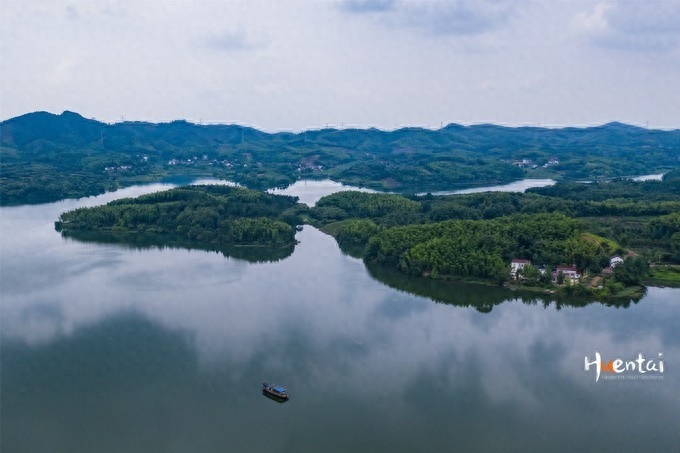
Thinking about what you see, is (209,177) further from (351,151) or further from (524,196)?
(524,196)

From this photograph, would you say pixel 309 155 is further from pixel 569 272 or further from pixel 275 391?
pixel 275 391

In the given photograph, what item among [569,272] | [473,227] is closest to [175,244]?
[473,227]

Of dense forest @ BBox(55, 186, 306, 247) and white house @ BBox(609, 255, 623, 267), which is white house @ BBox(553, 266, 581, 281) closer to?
white house @ BBox(609, 255, 623, 267)

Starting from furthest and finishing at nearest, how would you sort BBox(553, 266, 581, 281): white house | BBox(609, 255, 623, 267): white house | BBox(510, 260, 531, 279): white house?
1. BBox(609, 255, 623, 267): white house
2. BBox(510, 260, 531, 279): white house
3. BBox(553, 266, 581, 281): white house

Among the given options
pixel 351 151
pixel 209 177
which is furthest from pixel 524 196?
pixel 351 151

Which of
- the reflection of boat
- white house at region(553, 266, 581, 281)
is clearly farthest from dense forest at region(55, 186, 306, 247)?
the reflection of boat

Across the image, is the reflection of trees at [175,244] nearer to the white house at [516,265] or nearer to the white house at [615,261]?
the white house at [516,265]
